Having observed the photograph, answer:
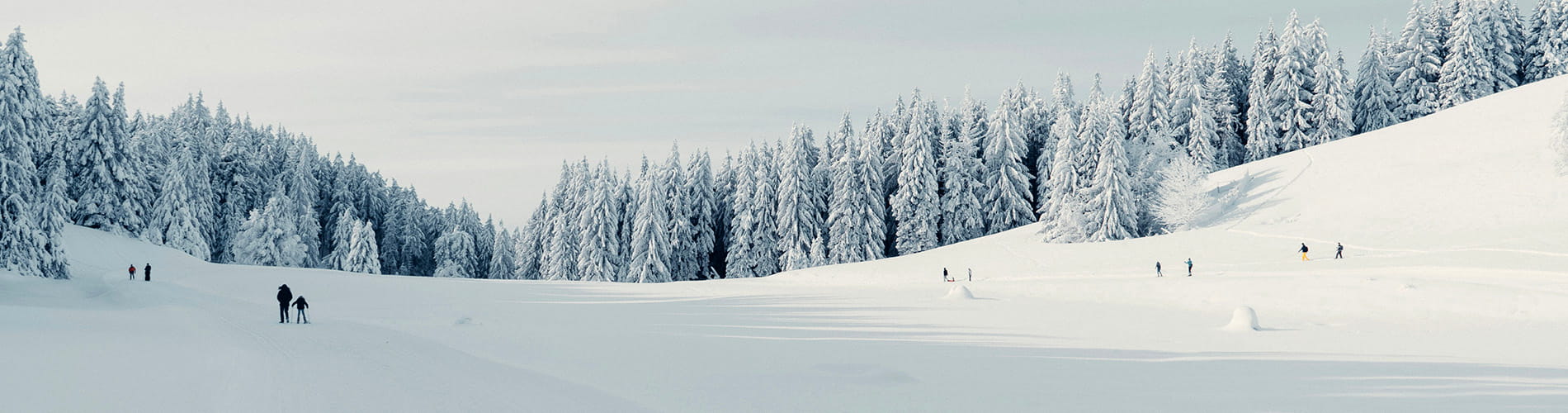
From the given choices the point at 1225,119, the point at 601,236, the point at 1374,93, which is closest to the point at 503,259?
the point at 601,236

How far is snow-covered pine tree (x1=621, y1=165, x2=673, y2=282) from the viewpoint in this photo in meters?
62.8

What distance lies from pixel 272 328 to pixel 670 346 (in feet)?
35.1

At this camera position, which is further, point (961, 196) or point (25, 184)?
point (961, 196)

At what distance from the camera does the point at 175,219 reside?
191ft

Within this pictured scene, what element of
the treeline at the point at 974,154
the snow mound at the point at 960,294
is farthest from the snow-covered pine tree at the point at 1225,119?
the snow mound at the point at 960,294

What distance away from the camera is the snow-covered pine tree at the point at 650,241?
6278cm

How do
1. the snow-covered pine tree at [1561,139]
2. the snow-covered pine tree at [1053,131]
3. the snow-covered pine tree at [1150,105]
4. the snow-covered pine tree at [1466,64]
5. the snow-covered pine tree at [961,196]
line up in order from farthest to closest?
the snow-covered pine tree at [1053,131]
the snow-covered pine tree at [961,196]
the snow-covered pine tree at [1466,64]
the snow-covered pine tree at [1150,105]
the snow-covered pine tree at [1561,139]

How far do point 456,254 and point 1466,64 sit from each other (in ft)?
301

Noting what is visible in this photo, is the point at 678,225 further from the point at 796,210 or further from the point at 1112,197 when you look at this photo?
the point at 1112,197

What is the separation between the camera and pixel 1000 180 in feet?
221

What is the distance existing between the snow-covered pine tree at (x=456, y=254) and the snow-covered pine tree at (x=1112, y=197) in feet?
195

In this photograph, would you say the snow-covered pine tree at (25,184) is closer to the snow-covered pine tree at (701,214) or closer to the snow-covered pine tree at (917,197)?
the snow-covered pine tree at (701,214)

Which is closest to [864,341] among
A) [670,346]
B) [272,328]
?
[670,346]

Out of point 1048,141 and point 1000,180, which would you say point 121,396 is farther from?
point 1048,141
